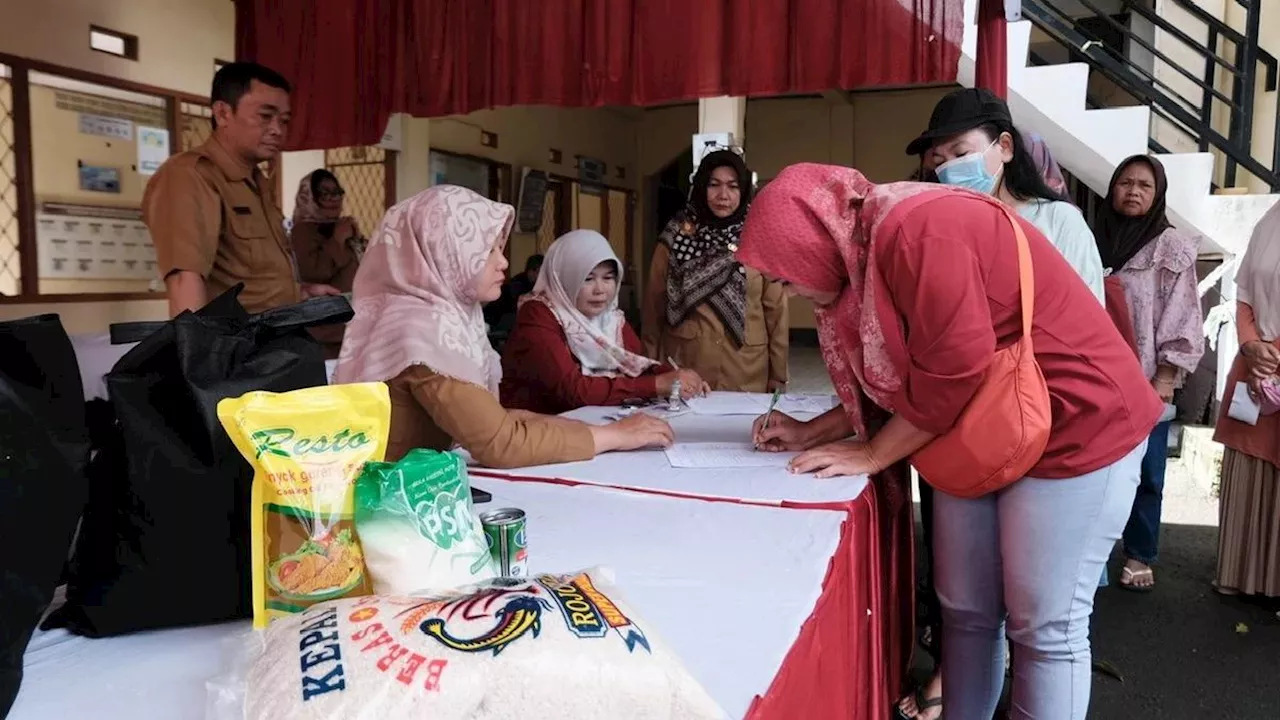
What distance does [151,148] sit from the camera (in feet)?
13.5

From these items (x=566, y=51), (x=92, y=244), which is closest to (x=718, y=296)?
(x=566, y=51)

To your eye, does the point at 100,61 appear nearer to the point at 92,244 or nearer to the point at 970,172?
the point at 92,244

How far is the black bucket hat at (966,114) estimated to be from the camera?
5.65ft

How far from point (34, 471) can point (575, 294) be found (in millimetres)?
1731

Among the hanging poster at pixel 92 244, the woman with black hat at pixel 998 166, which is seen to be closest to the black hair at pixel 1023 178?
the woman with black hat at pixel 998 166

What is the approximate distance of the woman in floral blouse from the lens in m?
2.79

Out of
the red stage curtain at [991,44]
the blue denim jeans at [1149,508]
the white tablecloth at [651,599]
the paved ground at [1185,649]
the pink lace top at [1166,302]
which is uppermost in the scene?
the red stage curtain at [991,44]

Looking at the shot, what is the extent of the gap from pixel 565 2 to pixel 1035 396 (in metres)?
3.12

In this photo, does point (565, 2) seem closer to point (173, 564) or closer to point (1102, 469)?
point (1102, 469)

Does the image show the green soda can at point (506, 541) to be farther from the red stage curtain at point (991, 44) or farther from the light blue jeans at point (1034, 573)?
the red stage curtain at point (991, 44)

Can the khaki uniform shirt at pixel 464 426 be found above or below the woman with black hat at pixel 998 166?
below

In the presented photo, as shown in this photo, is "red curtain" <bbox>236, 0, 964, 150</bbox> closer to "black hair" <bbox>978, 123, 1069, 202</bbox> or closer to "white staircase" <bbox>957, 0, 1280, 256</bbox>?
"white staircase" <bbox>957, 0, 1280, 256</bbox>

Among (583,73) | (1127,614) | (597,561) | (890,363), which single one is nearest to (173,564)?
(597,561)

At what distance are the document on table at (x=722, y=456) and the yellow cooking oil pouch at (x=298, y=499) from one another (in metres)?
0.87
